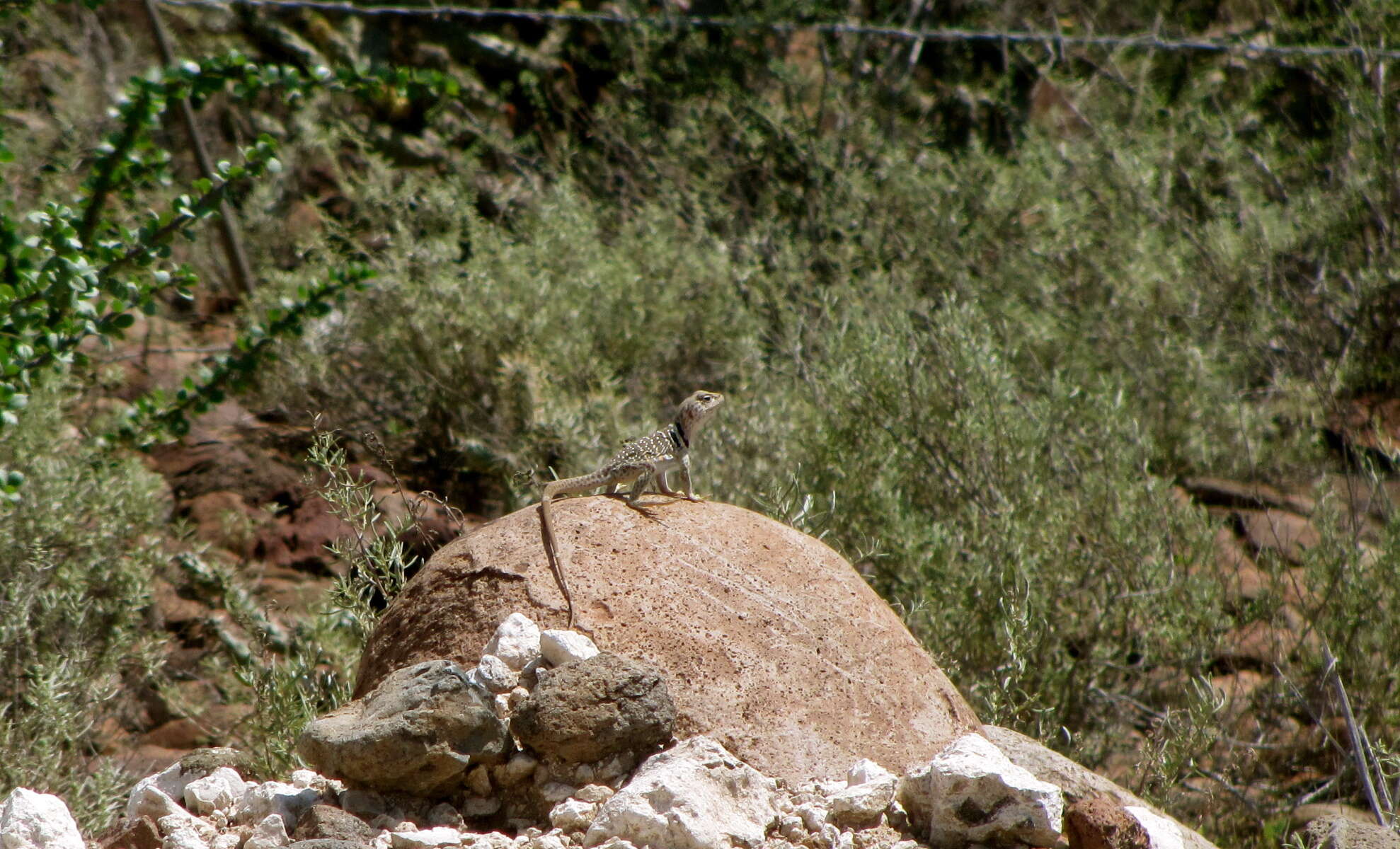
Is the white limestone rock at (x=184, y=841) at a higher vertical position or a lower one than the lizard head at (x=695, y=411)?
lower

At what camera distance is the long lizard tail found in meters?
3.21

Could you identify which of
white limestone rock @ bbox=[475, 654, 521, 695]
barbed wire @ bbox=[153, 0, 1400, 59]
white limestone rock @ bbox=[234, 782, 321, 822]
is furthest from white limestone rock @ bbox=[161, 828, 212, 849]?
barbed wire @ bbox=[153, 0, 1400, 59]

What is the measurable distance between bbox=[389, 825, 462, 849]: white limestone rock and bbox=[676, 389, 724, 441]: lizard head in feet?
5.89

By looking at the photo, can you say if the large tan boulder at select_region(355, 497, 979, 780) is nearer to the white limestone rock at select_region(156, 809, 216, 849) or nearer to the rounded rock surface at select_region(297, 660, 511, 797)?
the rounded rock surface at select_region(297, 660, 511, 797)

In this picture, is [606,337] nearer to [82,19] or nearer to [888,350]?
[888,350]

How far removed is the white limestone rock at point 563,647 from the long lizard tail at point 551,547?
0.39ft

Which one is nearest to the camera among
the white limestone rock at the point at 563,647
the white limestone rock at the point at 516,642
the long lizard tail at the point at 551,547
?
the white limestone rock at the point at 563,647

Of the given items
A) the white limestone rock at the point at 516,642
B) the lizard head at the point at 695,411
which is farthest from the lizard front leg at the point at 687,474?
the white limestone rock at the point at 516,642

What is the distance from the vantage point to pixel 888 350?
628cm

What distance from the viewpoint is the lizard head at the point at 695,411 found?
13.8 ft

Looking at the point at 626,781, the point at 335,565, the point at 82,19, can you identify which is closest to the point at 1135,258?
the point at 335,565

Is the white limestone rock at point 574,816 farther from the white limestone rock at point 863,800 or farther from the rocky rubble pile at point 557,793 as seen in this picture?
the white limestone rock at point 863,800

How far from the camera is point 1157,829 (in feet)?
9.52

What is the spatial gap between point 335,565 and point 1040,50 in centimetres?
783
